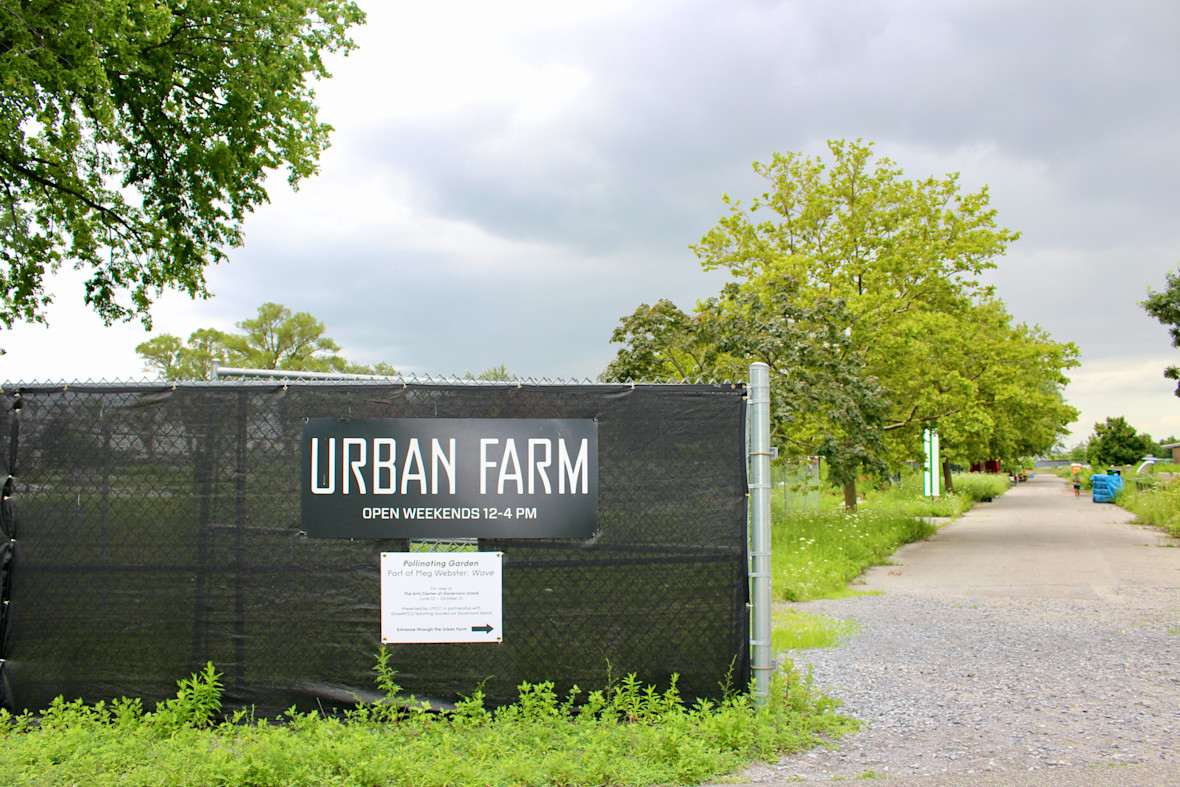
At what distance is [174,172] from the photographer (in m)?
19.3

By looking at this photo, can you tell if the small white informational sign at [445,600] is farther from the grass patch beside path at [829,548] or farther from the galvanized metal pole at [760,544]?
the grass patch beside path at [829,548]

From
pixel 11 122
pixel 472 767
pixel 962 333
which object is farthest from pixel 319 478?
pixel 962 333

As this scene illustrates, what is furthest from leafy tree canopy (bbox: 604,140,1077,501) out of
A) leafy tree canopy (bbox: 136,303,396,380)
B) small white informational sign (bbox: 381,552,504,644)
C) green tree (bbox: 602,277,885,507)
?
leafy tree canopy (bbox: 136,303,396,380)

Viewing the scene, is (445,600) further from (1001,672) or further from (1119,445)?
(1119,445)

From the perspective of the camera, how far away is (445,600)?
4.77 m

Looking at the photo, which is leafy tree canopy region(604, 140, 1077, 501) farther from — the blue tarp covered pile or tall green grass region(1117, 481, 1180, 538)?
the blue tarp covered pile

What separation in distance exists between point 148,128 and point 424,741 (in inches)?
750

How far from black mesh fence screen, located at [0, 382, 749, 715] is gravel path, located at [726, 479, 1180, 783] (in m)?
1.16

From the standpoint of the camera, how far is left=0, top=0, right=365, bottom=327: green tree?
47.5ft

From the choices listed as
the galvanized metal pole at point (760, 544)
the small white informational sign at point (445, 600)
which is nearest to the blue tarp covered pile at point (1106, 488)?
the galvanized metal pole at point (760, 544)

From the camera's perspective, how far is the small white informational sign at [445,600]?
4.76m

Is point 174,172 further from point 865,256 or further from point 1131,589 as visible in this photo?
point 1131,589

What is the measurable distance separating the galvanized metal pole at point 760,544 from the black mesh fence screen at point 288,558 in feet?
0.25

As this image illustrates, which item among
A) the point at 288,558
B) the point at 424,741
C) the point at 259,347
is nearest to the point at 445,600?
the point at 424,741
